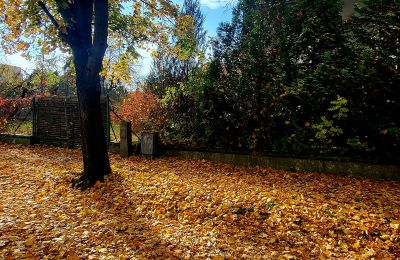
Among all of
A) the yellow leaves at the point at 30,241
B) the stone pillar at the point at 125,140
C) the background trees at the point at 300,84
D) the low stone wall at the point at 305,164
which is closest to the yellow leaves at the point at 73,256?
the yellow leaves at the point at 30,241

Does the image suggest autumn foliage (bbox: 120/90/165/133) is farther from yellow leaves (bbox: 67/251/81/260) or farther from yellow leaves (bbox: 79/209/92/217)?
yellow leaves (bbox: 67/251/81/260)

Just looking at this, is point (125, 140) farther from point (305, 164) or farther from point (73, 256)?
point (73, 256)

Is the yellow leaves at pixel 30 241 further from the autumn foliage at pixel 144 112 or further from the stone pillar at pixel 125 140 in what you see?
the autumn foliage at pixel 144 112

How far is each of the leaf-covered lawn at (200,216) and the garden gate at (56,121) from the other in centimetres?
380

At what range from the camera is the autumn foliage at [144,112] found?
40.6 feet

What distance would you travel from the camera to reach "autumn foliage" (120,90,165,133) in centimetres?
1237

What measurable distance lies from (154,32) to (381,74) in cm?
702

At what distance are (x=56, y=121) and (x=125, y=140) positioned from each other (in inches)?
150

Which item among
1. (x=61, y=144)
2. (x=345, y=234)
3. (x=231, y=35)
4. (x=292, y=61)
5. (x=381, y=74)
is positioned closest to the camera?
(x=345, y=234)

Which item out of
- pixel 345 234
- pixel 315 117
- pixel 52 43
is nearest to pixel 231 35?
pixel 315 117

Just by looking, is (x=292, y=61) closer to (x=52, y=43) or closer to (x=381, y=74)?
(x=381, y=74)

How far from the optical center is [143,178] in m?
7.87

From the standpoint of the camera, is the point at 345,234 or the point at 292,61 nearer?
the point at 345,234

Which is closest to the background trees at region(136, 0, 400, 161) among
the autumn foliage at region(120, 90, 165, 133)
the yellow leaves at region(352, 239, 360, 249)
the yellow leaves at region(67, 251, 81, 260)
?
the autumn foliage at region(120, 90, 165, 133)
